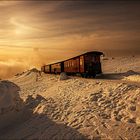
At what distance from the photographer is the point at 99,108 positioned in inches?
740

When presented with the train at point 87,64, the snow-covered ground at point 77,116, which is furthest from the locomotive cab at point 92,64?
the snow-covered ground at point 77,116

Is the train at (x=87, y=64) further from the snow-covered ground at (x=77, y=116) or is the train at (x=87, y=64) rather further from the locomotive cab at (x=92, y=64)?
the snow-covered ground at (x=77, y=116)

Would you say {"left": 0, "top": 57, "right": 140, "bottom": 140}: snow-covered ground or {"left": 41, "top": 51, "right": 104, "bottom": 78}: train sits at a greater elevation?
{"left": 41, "top": 51, "right": 104, "bottom": 78}: train

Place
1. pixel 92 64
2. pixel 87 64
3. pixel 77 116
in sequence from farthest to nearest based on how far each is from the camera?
pixel 92 64 → pixel 87 64 → pixel 77 116

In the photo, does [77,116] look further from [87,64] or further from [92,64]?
[92,64]

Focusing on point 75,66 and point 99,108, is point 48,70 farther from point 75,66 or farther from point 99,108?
point 99,108

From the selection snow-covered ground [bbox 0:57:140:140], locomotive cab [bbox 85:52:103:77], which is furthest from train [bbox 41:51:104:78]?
snow-covered ground [bbox 0:57:140:140]

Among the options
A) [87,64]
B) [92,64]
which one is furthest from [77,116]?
[92,64]

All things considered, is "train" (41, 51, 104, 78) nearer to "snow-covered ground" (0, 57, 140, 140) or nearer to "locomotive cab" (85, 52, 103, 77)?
"locomotive cab" (85, 52, 103, 77)

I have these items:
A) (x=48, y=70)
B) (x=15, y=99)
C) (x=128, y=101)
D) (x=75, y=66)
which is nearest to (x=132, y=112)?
(x=128, y=101)

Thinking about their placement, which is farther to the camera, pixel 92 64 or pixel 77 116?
pixel 92 64

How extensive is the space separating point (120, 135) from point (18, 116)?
9011mm

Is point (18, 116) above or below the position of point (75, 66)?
below

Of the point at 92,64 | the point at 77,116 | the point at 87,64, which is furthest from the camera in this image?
the point at 92,64
